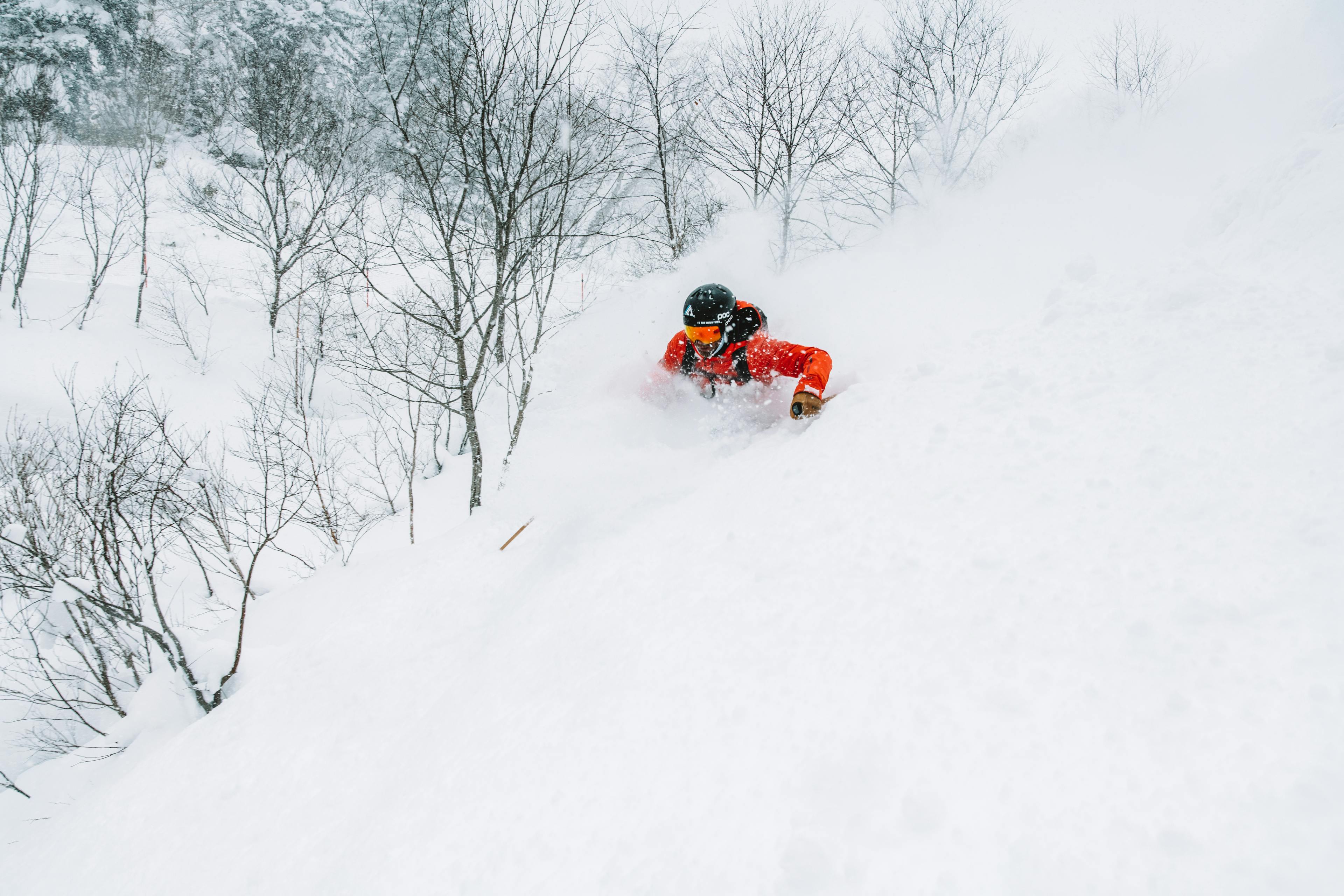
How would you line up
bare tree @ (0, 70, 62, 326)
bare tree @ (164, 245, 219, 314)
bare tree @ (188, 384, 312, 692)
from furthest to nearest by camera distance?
bare tree @ (164, 245, 219, 314) < bare tree @ (0, 70, 62, 326) < bare tree @ (188, 384, 312, 692)

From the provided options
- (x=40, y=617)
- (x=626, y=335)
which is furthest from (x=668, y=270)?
(x=40, y=617)

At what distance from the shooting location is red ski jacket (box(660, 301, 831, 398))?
450 centimetres

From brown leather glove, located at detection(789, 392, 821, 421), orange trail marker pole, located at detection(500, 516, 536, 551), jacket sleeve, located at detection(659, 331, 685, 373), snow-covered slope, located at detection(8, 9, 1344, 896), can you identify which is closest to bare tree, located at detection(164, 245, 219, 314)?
snow-covered slope, located at detection(8, 9, 1344, 896)

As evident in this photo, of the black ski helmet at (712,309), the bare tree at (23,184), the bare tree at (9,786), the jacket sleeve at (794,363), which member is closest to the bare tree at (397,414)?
the bare tree at (9,786)

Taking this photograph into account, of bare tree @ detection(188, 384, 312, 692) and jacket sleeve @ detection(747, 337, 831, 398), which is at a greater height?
bare tree @ detection(188, 384, 312, 692)

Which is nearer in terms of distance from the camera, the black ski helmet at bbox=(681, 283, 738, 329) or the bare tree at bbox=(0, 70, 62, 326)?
the black ski helmet at bbox=(681, 283, 738, 329)

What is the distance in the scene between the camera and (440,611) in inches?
141

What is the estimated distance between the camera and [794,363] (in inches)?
177

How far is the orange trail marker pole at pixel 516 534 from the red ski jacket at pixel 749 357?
6.66 ft

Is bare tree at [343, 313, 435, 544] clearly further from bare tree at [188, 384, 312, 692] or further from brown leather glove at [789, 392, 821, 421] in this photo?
brown leather glove at [789, 392, 821, 421]

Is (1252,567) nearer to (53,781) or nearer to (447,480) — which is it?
(53,781)

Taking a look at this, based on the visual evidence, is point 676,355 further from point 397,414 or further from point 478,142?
point 397,414

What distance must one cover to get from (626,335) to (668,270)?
15.8 ft

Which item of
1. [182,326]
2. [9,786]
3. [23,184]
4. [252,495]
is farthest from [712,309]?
[23,184]
